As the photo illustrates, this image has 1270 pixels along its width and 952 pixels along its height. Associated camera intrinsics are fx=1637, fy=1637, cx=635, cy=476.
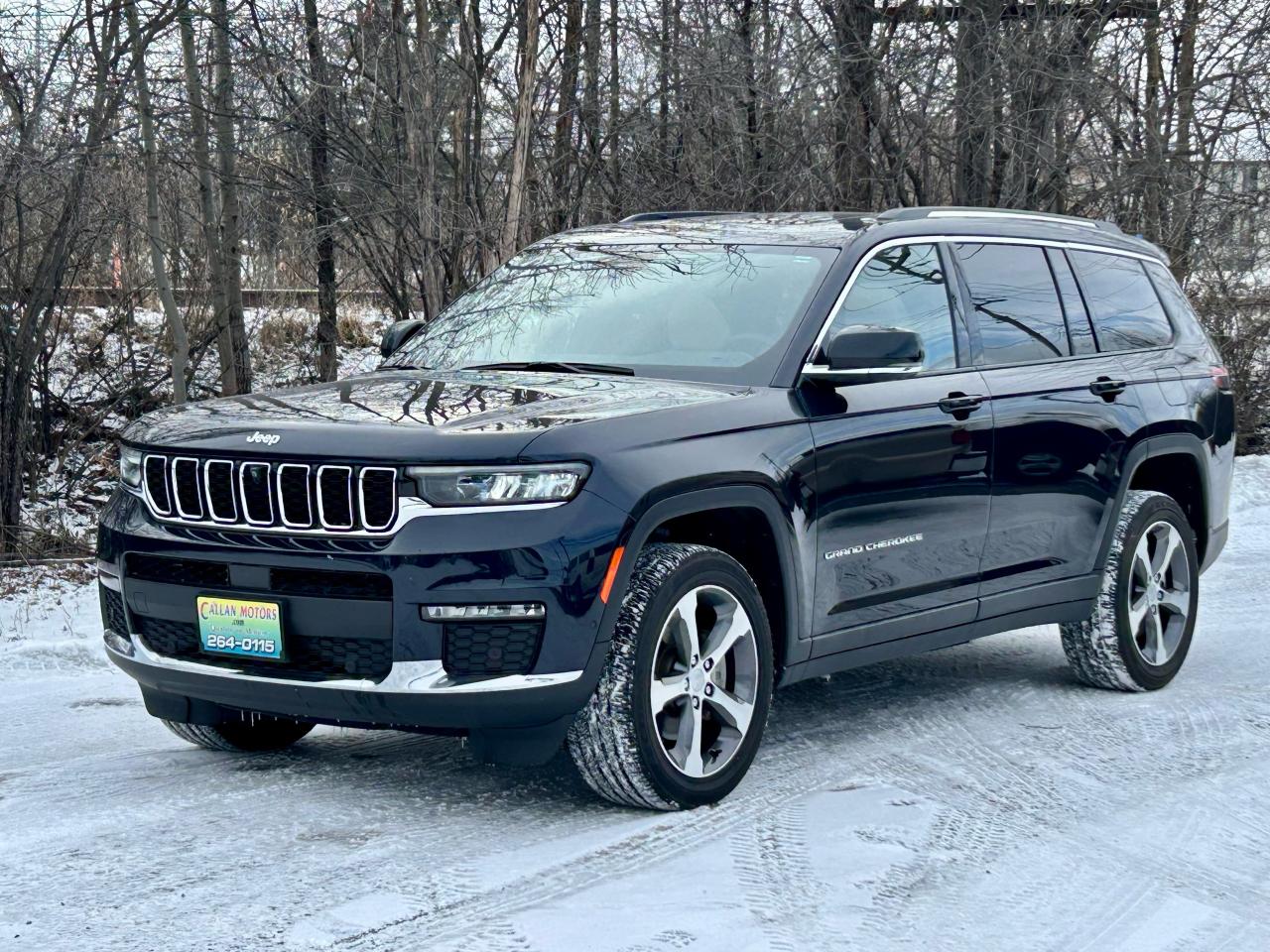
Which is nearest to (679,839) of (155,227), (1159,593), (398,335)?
(398,335)

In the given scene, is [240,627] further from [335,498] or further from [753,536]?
[753,536]

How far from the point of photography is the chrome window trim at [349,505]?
14.5 feet

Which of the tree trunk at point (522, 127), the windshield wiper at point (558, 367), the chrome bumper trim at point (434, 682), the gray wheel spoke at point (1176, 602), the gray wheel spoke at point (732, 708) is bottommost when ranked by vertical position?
the gray wheel spoke at point (1176, 602)

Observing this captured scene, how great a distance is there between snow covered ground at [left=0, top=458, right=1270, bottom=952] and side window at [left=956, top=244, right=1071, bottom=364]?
142 cm

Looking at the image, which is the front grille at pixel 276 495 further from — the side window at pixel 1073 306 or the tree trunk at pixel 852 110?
the tree trunk at pixel 852 110

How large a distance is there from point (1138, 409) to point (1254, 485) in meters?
7.09

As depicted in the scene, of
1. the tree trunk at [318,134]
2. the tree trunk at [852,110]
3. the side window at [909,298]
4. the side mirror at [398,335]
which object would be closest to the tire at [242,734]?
the side mirror at [398,335]

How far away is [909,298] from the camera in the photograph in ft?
19.4

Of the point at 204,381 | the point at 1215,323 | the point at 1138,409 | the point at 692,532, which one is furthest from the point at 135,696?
the point at 1215,323

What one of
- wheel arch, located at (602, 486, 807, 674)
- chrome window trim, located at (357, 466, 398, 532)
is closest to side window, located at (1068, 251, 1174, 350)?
wheel arch, located at (602, 486, 807, 674)

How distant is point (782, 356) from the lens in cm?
537

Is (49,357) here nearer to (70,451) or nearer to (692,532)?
(70,451)

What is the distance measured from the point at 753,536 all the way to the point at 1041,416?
65.5 inches

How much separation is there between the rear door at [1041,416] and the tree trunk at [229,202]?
7555 millimetres
